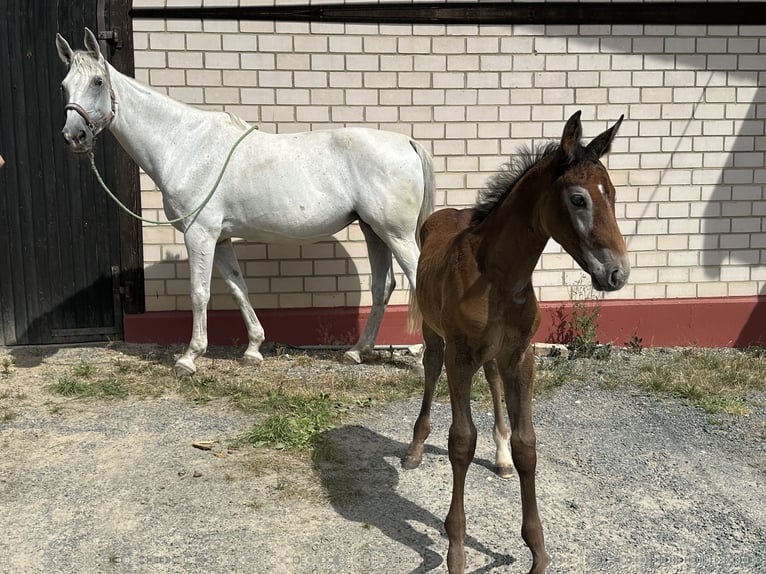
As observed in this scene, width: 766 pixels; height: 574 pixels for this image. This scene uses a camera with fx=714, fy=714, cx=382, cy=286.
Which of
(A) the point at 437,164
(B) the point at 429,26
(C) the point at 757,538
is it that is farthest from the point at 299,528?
(B) the point at 429,26

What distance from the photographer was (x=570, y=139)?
2.61m

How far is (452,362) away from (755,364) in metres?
4.22

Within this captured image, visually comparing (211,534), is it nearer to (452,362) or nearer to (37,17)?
(452,362)

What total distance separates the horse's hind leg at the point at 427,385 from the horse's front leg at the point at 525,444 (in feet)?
2.93

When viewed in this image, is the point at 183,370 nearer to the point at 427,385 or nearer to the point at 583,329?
the point at 427,385

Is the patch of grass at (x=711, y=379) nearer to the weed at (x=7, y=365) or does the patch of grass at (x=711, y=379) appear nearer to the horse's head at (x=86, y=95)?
the horse's head at (x=86, y=95)

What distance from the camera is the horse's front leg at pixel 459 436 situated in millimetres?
2996

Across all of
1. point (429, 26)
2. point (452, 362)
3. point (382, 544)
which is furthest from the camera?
point (429, 26)

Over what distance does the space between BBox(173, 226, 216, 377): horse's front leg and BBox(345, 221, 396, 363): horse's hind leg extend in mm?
1269

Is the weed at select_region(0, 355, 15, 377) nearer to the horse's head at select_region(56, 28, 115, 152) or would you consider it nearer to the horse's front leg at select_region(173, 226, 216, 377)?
the horse's front leg at select_region(173, 226, 216, 377)

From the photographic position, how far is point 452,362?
3.04 m

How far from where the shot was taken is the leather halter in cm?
534

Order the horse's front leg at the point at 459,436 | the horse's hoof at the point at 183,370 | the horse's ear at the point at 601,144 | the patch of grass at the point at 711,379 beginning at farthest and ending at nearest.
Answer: the horse's hoof at the point at 183,370 → the patch of grass at the point at 711,379 → the horse's front leg at the point at 459,436 → the horse's ear at the point at 601,144

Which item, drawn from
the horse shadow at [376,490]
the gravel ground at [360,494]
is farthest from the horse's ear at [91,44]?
the horse shadow at [376,490]
